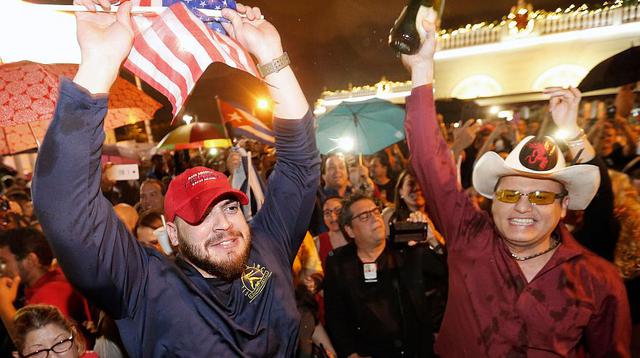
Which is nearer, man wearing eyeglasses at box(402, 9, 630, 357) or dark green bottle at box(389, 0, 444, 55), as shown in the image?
dark green bottle at box(389, 0, 444, 55)

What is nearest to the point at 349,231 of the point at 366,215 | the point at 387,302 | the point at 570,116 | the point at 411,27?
the point at 366,215

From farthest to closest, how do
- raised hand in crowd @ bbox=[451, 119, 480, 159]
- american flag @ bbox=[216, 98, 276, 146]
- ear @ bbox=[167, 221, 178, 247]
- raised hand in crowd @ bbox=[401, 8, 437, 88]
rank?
american flag @ bbox=[216, 98, 276, 146] < raised hand in crowd @ bbox=[451, 119, 480, 159] < raised hand in crowd @ bbox=[401, 8, 437, 88] < ear @ bbox=[167, 221, 178, 247]

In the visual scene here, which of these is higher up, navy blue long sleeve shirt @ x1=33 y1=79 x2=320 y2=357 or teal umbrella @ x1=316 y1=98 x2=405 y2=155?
teal umbrella @ x1=316 y1=98 x2=405 y2=155

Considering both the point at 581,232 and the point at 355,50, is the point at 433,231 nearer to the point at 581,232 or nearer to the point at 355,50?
the point at 581,232

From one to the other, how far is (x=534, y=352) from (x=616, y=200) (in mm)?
1788

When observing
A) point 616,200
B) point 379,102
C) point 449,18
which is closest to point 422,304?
point 616,200

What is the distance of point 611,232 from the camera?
328 centimetres

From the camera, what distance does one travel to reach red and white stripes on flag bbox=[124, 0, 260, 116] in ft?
6.21

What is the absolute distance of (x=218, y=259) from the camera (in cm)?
206

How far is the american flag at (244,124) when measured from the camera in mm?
6594

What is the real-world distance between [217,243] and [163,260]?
262 mm

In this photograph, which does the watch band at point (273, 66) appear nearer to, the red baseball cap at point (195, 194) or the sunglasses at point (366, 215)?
the red baseball cap at point (195, 194)

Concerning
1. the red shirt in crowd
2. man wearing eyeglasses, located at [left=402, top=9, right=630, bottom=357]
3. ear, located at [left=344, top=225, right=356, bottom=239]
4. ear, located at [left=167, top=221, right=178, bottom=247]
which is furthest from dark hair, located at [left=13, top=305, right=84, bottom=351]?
man wearing eyeglasses, located at [left=402, top=9, right=630, bottom=357]

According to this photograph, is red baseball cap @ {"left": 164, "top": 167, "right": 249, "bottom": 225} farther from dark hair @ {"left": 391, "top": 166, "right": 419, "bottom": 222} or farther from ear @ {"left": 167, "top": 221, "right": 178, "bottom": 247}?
dark hair @ {"left": 391, "top": 166, "right": 419, "bottom": 222}
